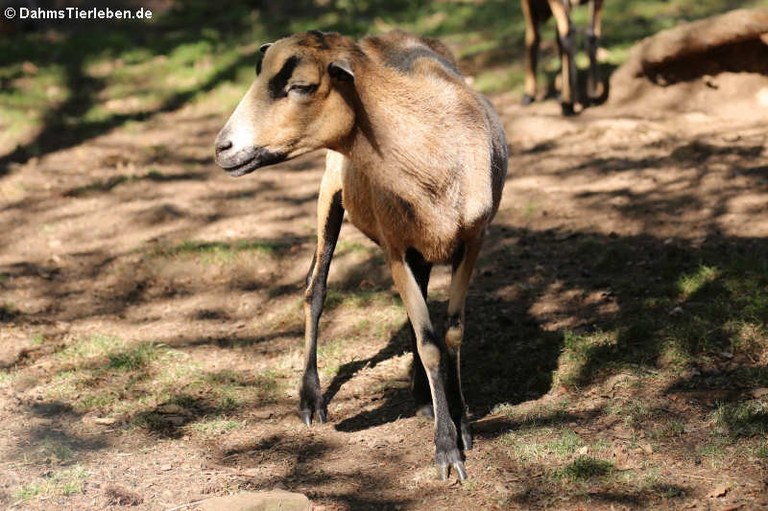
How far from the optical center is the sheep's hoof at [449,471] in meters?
5.20

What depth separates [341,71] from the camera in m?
4.96

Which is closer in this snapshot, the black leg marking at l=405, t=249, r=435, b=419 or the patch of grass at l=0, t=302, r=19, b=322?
the black leg marking at l=405, t=249, r=435, b=419

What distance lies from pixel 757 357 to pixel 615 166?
423cm

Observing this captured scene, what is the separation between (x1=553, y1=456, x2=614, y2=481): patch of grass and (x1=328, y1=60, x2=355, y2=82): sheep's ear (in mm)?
2287

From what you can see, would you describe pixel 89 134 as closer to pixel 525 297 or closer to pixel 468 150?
pixel 525 297

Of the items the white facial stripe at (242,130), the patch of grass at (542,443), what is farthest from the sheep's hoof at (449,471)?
the white facial stripe at (242,130)

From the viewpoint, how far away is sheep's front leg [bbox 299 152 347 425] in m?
6.32

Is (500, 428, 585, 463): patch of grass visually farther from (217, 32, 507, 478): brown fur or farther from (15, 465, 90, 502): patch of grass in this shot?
(15, 465, 90, 502): patch of grass

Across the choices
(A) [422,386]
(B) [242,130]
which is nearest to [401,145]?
(B) [242,130]

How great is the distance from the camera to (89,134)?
494 inches

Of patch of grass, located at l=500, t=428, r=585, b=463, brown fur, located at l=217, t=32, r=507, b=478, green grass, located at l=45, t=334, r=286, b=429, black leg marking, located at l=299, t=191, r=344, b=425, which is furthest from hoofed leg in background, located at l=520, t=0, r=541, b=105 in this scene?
patch of grass, located at l=500, t=428, r=585, b=463

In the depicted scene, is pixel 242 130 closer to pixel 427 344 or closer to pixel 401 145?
pixel 401 145

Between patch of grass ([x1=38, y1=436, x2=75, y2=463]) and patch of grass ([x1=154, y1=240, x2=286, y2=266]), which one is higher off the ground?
patch of grass ([x1=38, y1=436, x2=75, y2=463])

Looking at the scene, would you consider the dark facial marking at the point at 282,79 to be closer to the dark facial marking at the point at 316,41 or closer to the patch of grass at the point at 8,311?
the dark facial marking at the point at 316,41
